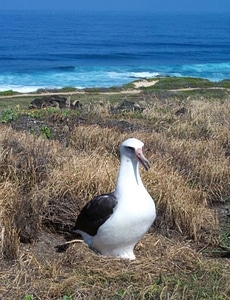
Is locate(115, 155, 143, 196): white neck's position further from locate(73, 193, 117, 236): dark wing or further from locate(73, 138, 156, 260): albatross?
locate(73, 193, 117, 236): dark wing

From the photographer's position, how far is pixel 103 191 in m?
6.77

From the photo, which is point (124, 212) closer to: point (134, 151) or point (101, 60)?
point (134, 151)

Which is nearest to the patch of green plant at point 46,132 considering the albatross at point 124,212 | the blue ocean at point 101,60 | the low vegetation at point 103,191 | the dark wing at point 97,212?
the low vegetation at point 103,191

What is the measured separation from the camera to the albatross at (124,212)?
16.8 ft

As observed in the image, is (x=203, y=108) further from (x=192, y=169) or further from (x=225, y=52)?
(x=225, y=52)

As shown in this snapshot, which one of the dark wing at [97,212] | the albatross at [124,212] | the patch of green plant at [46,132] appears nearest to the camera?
the albatross at [124,212]

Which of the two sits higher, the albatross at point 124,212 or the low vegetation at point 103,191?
the albatross at point 124,212

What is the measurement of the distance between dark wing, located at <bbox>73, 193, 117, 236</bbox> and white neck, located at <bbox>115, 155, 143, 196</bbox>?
0.12 metres

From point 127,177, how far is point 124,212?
12.4 inches

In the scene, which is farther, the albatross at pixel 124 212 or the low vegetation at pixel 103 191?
the albatross at pixel 124 212

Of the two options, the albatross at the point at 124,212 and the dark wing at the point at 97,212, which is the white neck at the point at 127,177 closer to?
the albatross at the point at 124,212

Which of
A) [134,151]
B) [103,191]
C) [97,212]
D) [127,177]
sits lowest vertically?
[103,191]

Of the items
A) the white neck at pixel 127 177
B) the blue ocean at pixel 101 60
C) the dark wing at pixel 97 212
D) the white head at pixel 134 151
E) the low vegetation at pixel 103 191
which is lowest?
the blue ocean at pixel 101 60

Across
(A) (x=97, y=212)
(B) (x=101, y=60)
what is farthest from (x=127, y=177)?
Answer: (B) (x=101, y=60)
